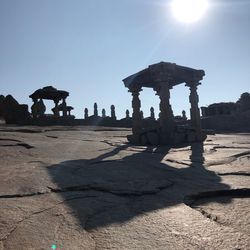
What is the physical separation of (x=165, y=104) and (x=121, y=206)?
7.14 metres

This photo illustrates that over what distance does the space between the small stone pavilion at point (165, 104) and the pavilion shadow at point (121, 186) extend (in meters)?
4.57

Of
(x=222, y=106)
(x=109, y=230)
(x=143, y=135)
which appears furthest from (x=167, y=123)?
(x=222, y=106)

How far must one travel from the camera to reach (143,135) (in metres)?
9.48

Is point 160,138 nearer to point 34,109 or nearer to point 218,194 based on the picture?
point 218,194

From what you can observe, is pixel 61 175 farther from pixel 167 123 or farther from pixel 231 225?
pixel 167 123

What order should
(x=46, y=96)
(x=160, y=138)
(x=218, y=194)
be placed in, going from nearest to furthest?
1. (x=218, y=194)
2. (x=160, y=138)
3. (x=46, y=96)

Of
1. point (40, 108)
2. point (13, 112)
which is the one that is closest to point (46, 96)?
point (40, 108)

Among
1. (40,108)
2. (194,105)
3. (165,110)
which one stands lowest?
(165,110)

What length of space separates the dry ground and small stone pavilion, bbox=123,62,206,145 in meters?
4.78

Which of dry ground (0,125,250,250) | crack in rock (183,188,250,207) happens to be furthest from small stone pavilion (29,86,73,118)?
crack in rock (183,188,250,207)

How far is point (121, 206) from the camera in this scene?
2.61 metres

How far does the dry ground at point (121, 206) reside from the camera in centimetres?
188

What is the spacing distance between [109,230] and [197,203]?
113 cm

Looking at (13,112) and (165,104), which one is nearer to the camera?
(165,104)
